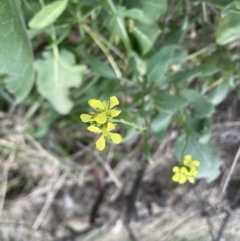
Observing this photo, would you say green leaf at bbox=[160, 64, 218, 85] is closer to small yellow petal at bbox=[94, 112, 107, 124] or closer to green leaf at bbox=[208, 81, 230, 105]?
green leaf at bbox=[208, 81, 230, 105]

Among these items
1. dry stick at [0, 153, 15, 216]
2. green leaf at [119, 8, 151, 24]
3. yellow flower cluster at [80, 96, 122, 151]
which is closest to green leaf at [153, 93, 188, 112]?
green leaf at [119, 8, 151, 24]

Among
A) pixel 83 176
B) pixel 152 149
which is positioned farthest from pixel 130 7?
pixel 83 176

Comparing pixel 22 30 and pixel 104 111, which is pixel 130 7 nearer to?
pixel 22 30

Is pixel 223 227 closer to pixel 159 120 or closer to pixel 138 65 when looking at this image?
pixel 159 120

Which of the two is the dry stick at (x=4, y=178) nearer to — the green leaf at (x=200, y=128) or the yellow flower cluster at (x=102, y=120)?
the green leaf at (x=200, y=128)

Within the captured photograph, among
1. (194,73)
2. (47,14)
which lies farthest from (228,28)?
(47,14)

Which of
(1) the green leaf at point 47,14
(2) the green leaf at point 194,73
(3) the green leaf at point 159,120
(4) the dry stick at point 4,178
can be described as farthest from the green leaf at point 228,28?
(4) the dry stick at point 4,178
